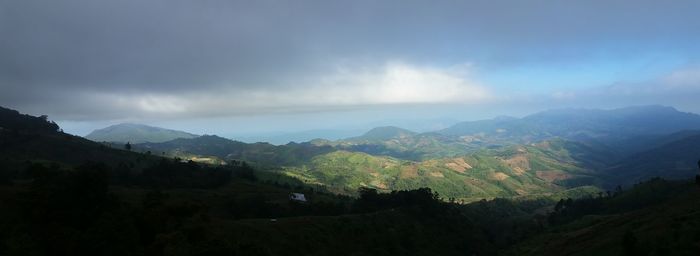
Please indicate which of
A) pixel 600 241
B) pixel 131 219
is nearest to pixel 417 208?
pixel 600 241

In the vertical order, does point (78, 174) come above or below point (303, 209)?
above

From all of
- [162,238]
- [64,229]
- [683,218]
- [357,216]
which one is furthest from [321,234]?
[683,218]

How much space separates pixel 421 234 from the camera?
147 metres

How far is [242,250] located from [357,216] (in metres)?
85.5

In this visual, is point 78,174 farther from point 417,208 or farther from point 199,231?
point 417,208

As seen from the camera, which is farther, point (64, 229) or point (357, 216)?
point (357, 216)

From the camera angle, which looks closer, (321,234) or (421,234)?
(321,234)

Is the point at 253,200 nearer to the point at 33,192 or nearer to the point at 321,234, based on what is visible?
the point at 321,234

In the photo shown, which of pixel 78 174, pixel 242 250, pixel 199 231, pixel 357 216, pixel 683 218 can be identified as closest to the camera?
pixel 242 250

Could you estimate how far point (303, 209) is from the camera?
152 m

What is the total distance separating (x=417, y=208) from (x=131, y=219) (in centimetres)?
12105

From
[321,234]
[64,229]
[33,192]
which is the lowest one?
[321,234]

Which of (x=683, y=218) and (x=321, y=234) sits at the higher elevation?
(x=683, y=218)

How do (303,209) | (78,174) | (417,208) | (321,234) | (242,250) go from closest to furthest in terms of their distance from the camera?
1. (242,250)
2. (78,174)
3. (321,234)
4. (303,209)
5. (417,208)
